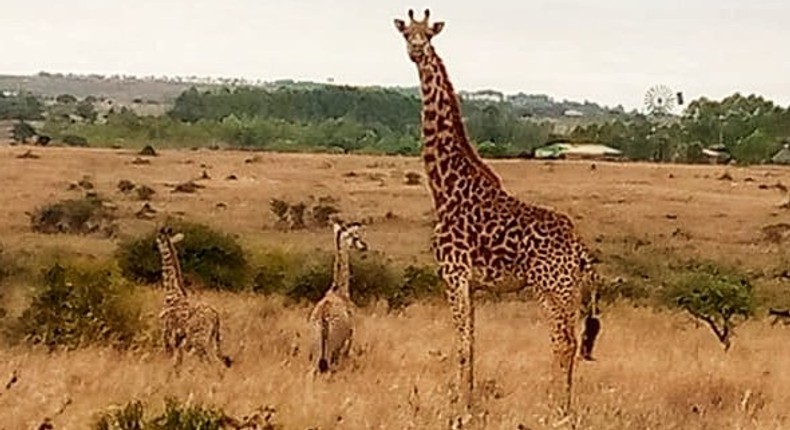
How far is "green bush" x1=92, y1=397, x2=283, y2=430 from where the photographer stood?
7375mm

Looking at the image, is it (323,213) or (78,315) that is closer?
(78,315)

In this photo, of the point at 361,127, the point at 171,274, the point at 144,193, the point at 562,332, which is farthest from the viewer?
the point at 361,127

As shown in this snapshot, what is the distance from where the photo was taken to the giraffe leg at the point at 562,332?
986cm

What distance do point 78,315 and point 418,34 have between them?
5222 millimetres

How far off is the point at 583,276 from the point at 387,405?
5.66ft

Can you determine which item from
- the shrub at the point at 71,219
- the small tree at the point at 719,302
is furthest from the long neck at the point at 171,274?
the shrub at the point at 71,219

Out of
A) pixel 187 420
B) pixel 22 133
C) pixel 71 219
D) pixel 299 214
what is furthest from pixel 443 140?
pixel 22 133

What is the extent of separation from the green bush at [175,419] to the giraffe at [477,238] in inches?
94.8

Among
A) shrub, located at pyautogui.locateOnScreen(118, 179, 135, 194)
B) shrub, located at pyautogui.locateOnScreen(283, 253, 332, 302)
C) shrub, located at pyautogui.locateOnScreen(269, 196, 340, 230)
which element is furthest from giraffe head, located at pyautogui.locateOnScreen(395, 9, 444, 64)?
shrub, located at pyautogui.locateOnScreen(118, 179, 135, 194)

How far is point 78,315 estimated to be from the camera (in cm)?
1373

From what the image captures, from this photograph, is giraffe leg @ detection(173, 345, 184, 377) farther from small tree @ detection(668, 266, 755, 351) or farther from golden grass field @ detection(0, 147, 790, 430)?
small tree @ detection(668, 266, 755, 351)

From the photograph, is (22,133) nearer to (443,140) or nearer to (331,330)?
(331,330)

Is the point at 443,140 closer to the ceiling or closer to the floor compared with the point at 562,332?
closer to the ceiling

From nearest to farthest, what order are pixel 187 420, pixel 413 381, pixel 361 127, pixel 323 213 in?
1. pixel 187 420
2. pixel 413 381
3. pixel 323 213
4. pixel 361 127
